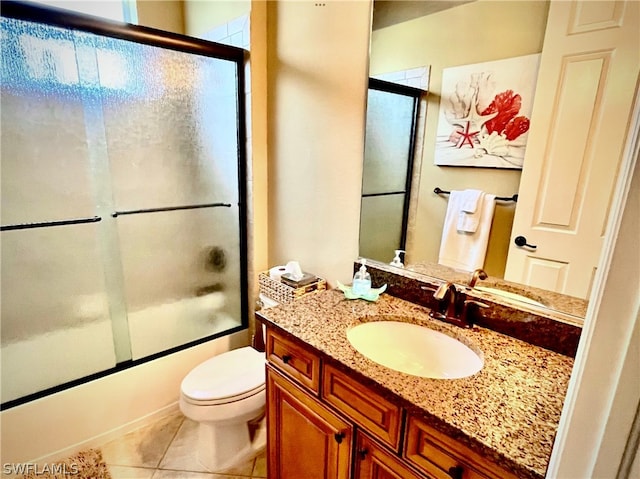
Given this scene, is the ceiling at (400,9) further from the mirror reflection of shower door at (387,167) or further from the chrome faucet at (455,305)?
the chrome faucet at (455,305)

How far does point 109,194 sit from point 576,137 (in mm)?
1901

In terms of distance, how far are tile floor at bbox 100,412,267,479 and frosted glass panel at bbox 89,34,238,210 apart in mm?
1207

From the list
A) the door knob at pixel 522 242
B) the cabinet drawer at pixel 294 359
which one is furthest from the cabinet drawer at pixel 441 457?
the door knob at pixel 522 242

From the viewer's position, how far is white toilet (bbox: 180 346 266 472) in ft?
4.95

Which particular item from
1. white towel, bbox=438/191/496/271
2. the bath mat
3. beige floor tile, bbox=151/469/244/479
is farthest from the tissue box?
the bath mat

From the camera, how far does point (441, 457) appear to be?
0.82 m

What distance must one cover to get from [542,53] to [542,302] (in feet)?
2.56

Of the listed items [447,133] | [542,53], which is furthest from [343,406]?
[542,53]

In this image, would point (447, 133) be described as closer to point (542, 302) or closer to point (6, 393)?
point (542, 302)

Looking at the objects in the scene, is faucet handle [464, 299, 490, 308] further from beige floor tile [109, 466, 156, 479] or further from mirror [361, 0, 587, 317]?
beige floor tile [109, 466, 156, 479]

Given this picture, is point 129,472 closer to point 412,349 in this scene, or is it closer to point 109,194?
point 109,194

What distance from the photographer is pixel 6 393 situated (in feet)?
5.11

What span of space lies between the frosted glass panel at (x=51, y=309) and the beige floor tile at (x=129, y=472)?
47cm

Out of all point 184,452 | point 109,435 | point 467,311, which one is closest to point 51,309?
point 109,435
